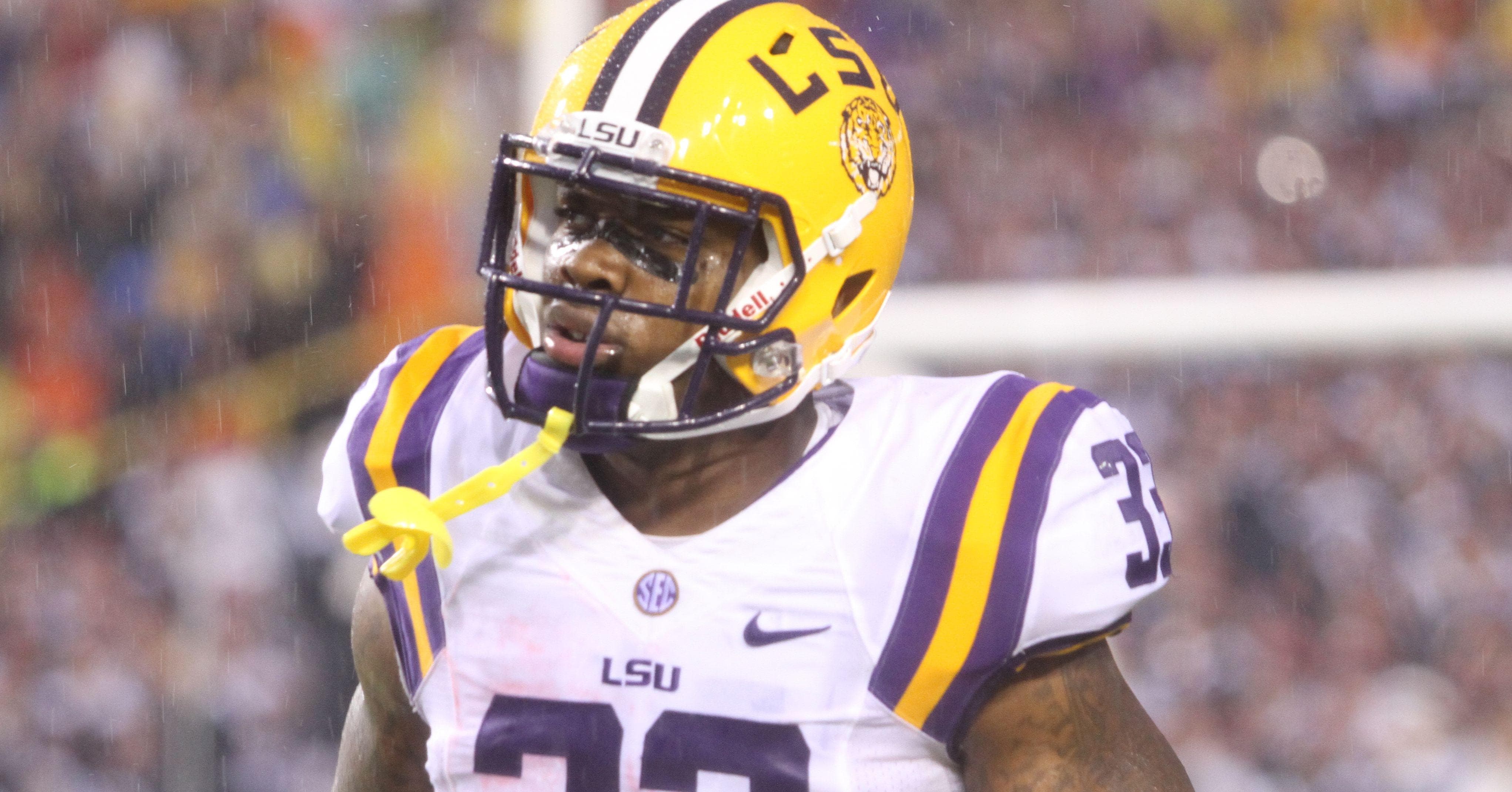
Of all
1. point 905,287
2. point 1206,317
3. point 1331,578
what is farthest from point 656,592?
point 1331,578

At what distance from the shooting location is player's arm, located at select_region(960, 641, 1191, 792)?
1245mm

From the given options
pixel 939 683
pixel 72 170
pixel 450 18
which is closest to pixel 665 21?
pixel 939 683

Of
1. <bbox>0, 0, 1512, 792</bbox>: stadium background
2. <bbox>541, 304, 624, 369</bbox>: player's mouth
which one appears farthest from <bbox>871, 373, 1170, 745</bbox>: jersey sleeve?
A: <bbox>0, 0, 1512, 792</bbox>: stadium background

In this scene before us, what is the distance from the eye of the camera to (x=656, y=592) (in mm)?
1307

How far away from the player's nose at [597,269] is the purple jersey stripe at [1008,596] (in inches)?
13.5

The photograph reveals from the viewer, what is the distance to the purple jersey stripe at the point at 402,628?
1397 mm

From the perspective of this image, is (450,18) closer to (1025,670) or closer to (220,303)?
(220,303)

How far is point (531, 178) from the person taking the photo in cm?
147

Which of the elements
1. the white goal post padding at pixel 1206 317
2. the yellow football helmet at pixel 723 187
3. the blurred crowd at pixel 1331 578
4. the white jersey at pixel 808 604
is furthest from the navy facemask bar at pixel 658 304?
the blurred crowd at pixel 1331 578

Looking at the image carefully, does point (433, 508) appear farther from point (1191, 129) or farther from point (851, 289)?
point (1191, 129)

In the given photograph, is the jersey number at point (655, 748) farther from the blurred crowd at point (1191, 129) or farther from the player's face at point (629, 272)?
the blurred crowd at point (1191, 129)

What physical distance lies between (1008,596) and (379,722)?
62cm

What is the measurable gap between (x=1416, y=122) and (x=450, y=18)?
194 cm

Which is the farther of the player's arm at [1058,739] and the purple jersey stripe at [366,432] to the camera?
the purple jersey stripe at [366,432]
